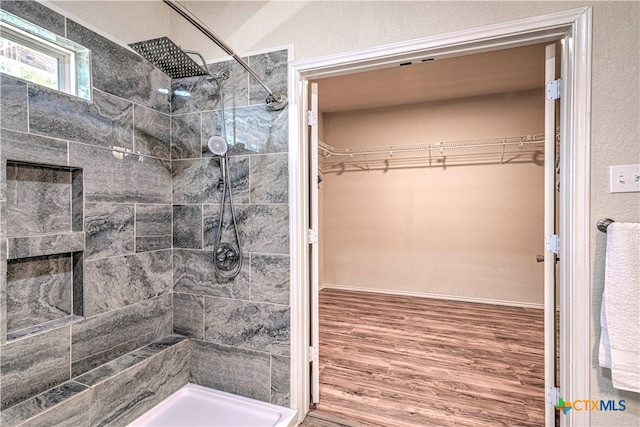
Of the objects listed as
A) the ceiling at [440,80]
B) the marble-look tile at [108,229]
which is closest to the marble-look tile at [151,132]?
the marble-look tile at [108,229]

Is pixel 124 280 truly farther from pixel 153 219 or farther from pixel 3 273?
pixel 3 273

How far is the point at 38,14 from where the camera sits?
5.06 feet

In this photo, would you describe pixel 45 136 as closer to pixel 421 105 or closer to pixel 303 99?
pixel 303 99

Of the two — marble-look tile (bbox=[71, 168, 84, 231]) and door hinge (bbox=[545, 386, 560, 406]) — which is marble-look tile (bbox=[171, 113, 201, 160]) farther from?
door hinge (bbox=[545, 386, 560, 406])

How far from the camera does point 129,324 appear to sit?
1.97 m

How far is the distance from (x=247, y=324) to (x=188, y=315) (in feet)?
1.68

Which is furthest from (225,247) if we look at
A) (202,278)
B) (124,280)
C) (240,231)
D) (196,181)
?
(124,280)

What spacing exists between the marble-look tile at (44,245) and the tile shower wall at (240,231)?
0.63m

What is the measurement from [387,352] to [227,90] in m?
2.49

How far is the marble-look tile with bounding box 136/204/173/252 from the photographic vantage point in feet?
6.70

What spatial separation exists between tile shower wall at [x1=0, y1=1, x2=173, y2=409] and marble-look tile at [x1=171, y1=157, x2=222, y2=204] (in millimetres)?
83

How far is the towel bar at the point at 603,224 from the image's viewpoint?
4.46 feet

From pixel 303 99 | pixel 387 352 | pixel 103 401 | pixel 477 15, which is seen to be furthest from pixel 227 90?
pixel 387 352

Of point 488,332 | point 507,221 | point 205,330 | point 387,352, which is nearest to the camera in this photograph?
point 205,330
